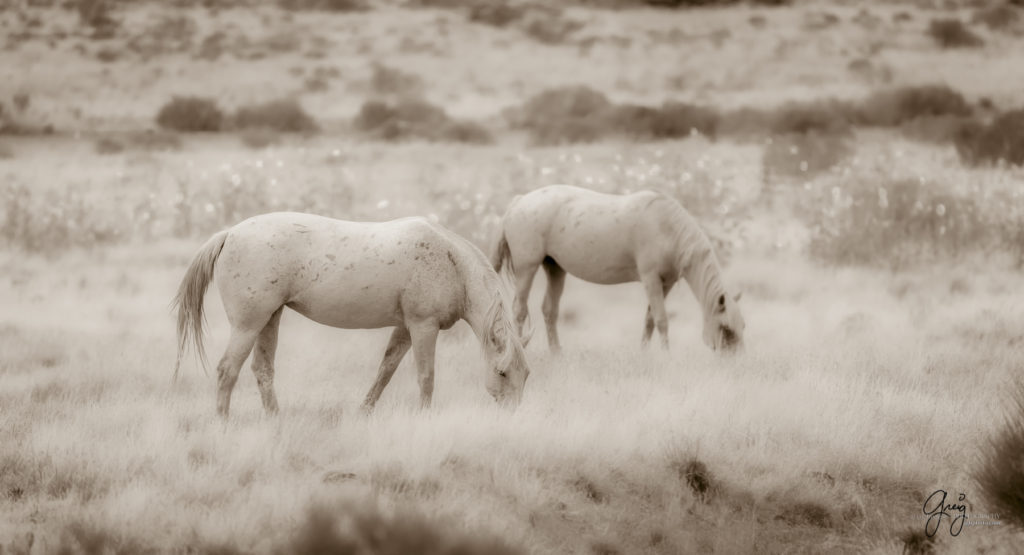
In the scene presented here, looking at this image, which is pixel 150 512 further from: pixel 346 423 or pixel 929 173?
pixel 929 173

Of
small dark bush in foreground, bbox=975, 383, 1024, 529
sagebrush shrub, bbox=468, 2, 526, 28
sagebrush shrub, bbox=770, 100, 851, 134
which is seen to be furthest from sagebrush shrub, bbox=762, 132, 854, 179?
sagebrush shrub, bbox=468, 2, 526, 28

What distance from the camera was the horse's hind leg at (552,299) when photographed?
10039 mm

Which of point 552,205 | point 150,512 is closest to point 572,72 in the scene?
point 552,205

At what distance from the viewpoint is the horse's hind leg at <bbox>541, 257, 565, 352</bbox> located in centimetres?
1004

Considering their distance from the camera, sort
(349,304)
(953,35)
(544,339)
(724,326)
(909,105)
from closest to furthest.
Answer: (349,304)
(724,326)
(544,339)
(909,105)
(953,35)

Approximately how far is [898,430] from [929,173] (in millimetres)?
11922

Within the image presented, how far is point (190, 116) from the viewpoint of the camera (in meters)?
25.0

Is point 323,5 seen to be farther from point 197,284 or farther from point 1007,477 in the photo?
point 1007,477

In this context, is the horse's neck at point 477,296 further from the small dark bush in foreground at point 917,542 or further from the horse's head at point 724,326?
the small dark bush in foreground at point 917,542

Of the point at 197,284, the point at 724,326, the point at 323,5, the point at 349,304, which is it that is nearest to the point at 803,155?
the point at 724,326

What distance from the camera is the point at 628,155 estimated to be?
63.1 feet

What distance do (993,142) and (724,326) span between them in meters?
12.6

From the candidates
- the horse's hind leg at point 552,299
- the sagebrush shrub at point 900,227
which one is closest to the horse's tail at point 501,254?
the horse's hind leg at point 552,299

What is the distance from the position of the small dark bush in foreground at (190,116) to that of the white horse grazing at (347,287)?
730 inches
